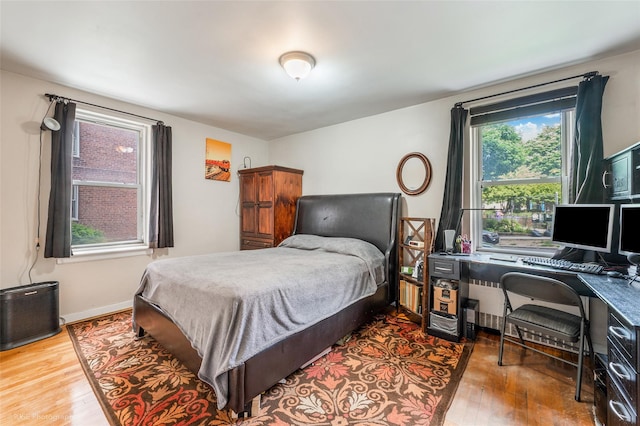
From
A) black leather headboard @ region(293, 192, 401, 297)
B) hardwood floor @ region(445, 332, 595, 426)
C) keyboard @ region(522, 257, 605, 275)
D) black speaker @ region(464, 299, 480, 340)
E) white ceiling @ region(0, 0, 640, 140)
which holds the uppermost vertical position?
white ceiling @ region(0, 0, 640, 140)

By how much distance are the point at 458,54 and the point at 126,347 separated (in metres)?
4.01

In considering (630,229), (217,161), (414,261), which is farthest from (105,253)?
(630,229)

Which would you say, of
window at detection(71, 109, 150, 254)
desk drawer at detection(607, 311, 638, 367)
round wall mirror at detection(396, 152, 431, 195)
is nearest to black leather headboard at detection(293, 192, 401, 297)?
round wall mirror at detection(396, 152, 431, 195)

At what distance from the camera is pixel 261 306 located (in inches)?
69.4

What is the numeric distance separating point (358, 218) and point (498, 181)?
1.69 meters

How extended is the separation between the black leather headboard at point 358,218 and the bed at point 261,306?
2 centimetres

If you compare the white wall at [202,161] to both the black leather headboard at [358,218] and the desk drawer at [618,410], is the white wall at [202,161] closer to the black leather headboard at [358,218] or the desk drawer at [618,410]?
the black leather headboard at [358,218]

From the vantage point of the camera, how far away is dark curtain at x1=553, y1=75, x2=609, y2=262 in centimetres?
225

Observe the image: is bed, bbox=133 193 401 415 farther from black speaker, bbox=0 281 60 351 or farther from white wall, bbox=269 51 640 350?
black speaker, bbox=0 281 60 351

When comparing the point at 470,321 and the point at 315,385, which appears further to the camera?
the point at 470,321

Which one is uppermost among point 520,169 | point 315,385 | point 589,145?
point 589,145

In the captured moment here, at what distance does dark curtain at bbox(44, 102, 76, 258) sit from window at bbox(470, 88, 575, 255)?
4.42 m

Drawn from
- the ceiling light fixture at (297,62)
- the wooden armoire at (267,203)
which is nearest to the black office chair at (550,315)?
the ceiling light fixture at (297,62)

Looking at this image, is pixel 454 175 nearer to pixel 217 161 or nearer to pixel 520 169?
pixel 520 169
